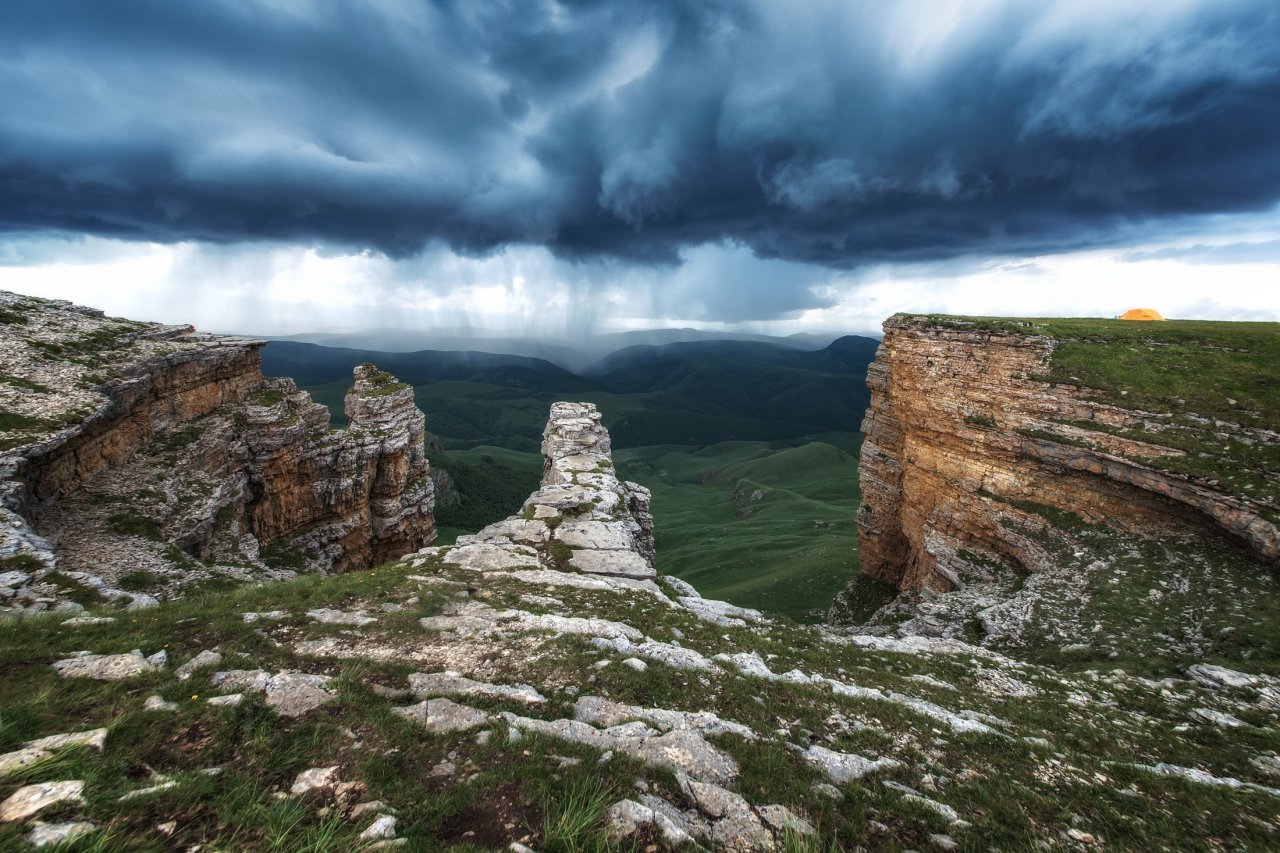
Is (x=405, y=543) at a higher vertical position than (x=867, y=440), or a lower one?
lower

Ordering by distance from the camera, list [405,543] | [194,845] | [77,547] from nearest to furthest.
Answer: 1. [194,845]
2. [77,547]
3. [405,543]

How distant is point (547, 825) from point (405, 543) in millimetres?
43186

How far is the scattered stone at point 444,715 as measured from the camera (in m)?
8.18

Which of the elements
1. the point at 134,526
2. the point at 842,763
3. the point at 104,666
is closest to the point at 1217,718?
the point at 842,763

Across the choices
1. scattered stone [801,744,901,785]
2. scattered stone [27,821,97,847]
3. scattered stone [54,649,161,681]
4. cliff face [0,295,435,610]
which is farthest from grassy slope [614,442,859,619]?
scattered stone [27,821,97,847]

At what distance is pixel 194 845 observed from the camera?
4859mm

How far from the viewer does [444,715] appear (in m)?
8.55

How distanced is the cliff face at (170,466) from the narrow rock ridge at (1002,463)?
4190cm

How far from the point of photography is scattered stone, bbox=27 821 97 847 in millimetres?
4426

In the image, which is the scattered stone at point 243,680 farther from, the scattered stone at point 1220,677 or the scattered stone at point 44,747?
the scattered stone at point 1220,677

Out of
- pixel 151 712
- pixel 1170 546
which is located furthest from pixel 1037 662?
pixel 151 712

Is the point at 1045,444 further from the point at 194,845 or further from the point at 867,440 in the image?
the point at 194,845

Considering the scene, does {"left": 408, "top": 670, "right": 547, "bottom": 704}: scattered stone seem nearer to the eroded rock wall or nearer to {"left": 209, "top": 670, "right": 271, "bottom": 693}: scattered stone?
{"left": 209, "top": 670, "right": 271, "bottom": 693}: scattered stone

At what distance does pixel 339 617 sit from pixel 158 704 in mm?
5867
